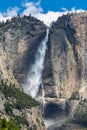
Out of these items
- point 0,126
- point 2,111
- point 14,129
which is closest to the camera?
point 0,126

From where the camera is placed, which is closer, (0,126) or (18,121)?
(0,126)

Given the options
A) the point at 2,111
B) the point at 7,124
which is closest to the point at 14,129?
the point at 7,124

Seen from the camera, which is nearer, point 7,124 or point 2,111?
point 7,124

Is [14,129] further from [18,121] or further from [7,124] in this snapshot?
[18,121]

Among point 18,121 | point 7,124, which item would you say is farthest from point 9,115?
point 7,124

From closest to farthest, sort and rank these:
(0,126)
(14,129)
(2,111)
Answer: (0,126) → (14,129) → (2,111)

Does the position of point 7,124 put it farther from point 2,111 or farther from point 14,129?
point 2,111

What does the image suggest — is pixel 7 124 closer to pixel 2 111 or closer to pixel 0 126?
pixel 0 126
